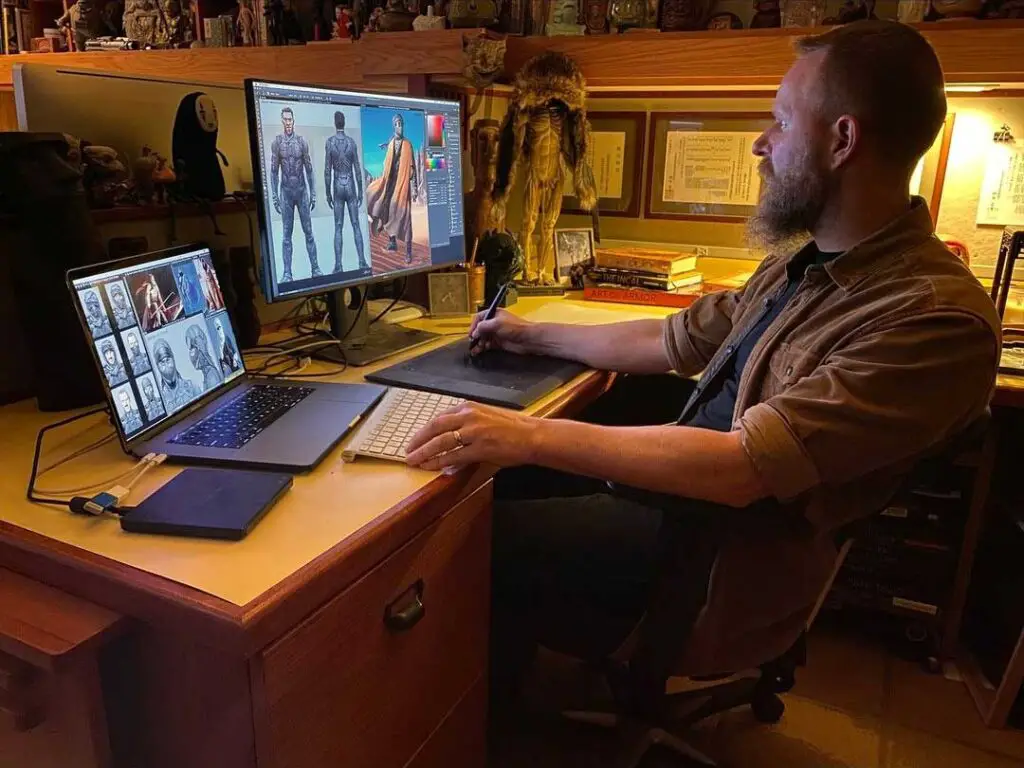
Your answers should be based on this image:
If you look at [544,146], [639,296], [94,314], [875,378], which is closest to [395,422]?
[94,314]

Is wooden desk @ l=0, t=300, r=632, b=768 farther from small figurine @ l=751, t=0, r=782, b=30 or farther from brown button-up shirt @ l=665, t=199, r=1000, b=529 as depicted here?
small figurine @ l=751, t=0, r=782, b=30

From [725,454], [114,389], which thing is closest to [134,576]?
[114,389]

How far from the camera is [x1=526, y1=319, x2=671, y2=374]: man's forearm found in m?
1.59

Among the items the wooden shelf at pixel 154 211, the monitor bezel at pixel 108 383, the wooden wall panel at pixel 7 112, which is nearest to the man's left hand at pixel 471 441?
the monitor bezel at pixel 108 383

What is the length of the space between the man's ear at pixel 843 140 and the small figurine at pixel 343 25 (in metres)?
2.14

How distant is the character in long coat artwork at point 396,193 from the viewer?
163 cm

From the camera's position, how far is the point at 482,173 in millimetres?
2137

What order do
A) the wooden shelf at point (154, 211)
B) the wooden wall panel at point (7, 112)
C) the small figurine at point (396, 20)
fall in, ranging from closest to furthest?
the wooden shelf at point (154, 211), the small figurine at point (396, 20), the wooden wall panel at point (7, 112)

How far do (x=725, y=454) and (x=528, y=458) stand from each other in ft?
0.85

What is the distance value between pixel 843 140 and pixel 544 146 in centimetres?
108

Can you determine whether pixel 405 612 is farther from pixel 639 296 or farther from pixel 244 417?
pixel 639 296

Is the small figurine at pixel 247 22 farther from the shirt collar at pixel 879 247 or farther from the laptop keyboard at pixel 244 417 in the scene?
the shirt collar at pixel 879 247

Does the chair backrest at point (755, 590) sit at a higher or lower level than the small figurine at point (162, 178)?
lower

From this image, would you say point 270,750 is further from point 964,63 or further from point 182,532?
point 964,63
